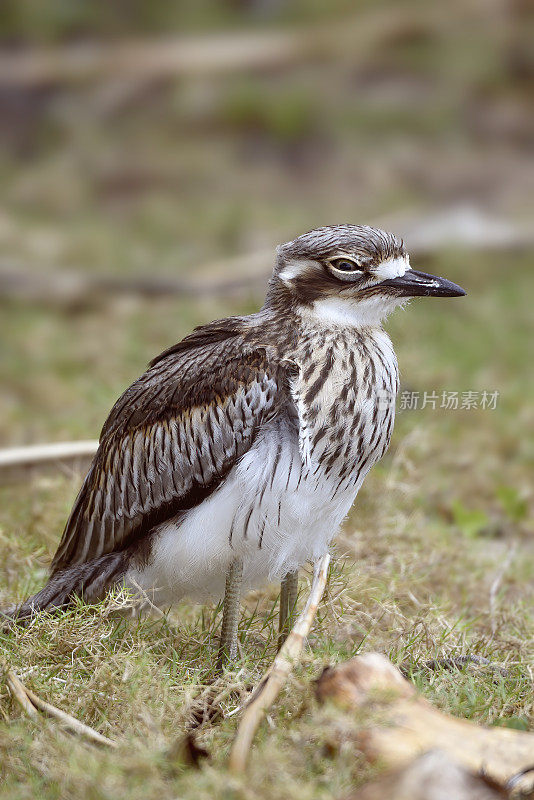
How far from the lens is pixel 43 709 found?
95.5 inches

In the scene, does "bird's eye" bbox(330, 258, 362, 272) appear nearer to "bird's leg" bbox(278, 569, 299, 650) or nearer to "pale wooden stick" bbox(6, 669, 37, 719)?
"bird's leg" bbox(278, 569, 299, 650)

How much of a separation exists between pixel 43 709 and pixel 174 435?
28.9 inches

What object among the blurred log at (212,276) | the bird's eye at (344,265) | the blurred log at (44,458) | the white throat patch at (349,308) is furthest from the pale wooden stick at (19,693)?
the blurred log at (212,276)

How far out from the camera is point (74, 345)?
614 centimetres

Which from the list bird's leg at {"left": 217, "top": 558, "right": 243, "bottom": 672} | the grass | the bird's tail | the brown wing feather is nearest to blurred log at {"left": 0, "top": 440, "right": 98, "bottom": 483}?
the grass

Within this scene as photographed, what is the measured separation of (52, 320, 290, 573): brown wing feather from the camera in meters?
2.63

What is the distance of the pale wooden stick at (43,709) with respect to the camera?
89.9 inches

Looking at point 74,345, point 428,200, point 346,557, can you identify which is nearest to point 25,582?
point 346,557

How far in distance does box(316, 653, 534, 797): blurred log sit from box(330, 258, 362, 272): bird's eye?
956mm

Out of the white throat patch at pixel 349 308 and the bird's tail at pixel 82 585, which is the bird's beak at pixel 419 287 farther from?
the bird's tail at pixel 82 585

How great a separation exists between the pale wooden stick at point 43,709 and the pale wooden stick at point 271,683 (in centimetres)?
28

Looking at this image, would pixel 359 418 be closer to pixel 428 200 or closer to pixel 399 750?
pixel 399 750

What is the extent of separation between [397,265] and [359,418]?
0.40m

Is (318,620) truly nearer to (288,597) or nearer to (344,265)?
(288,597)
